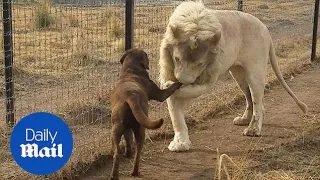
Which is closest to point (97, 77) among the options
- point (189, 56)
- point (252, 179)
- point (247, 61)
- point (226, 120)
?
point (226, 120)

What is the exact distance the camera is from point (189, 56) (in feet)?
18.8

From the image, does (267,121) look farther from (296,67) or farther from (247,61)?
(296,67)

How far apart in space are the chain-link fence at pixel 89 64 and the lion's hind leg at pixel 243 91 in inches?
7.1

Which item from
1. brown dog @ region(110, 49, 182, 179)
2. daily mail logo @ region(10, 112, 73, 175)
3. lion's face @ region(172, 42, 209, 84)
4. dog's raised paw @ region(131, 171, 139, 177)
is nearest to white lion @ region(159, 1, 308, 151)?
lion's face @ region(172, 42, 209, 84)

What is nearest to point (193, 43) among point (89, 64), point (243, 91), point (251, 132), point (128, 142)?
point (128, 142)

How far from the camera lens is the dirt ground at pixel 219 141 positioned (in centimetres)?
585

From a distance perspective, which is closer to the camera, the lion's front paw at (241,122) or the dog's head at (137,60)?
the dog's head at (137,60)

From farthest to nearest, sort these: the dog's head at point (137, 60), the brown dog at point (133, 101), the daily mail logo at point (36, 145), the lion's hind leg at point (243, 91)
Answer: the lion's hind leg at point (243, 91), the dog's head at point (137, 60), the brown dog at point (133, 101), the daily mail logo at point (36, 145)

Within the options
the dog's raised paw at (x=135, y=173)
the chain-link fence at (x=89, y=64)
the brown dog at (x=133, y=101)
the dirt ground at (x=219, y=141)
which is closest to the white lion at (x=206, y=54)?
the dirt ground at (x=219, y=141)

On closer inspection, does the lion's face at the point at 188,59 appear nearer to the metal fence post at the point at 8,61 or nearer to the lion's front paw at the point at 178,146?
the lion's front paw at the point at 178,146

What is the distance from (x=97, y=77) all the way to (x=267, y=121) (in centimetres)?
346

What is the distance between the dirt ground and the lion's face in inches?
35.9

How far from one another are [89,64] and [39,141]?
7.08 m

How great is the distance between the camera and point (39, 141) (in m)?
4.35
